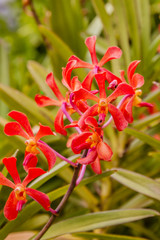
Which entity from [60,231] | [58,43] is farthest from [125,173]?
[58,43]

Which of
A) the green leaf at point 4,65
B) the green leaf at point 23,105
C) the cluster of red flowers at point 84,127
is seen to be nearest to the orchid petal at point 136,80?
the cluster of red flowers at point 84,127

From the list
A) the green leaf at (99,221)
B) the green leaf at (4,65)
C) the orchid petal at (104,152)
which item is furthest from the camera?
the green leaf at (4,65)

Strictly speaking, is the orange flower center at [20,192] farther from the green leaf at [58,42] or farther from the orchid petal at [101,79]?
the green leaf at [58,42]

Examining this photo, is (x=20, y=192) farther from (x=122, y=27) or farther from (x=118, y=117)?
(x=122, y=27)

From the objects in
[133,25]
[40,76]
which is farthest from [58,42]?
[133,25]

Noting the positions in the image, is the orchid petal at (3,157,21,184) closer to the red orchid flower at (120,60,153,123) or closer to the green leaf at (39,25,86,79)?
the red orchid flower at (120,60,153,123)

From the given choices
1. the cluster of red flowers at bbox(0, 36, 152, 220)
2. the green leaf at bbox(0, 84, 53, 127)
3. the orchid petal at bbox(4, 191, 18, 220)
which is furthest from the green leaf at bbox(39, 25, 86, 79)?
the orchid petal at bbox(4, 191, 18, 220)
